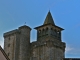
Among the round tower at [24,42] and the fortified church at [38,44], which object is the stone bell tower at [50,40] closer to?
the fortified church at [38,44]

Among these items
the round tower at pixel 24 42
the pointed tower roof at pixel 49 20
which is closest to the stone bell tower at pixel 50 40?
the pointed tower roof at pixel 49 20

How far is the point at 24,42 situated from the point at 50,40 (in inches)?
303

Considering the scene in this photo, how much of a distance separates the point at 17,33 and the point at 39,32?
6409mm

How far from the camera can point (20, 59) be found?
248 feet

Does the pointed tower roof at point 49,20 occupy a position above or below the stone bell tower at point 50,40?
above

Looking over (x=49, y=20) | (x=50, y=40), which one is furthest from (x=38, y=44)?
(x=49, y=20)

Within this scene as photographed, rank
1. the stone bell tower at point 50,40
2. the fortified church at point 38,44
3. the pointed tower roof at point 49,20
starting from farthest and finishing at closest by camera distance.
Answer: the pointed tower roof at point 49,20
the fortified church at point 38,44
the stone bell tower at point 50,40

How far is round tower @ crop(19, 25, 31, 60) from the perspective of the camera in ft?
252

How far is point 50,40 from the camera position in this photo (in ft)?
248

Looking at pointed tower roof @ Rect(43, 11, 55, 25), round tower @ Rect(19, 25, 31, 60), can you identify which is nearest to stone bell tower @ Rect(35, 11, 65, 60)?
pointed tower roof @ Rect(43, 11, 55, 25)

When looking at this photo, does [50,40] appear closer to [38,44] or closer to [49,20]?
[38,44]

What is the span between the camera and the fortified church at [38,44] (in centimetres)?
7512

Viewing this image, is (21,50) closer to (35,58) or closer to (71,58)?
(35,58)

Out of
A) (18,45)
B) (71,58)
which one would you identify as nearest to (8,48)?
(18,45)
